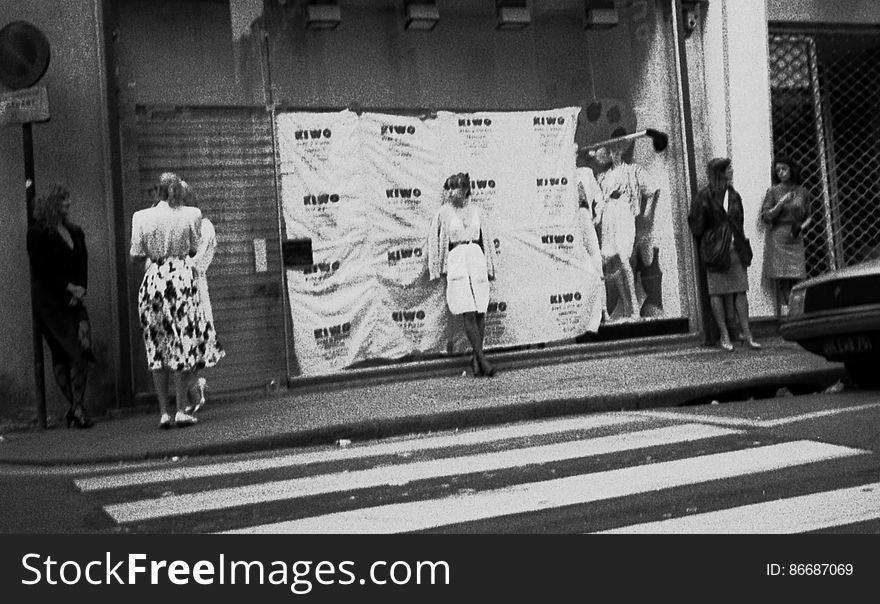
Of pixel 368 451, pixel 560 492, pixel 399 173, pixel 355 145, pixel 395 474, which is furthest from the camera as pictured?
pixel 399 173

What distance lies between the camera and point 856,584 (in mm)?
4590

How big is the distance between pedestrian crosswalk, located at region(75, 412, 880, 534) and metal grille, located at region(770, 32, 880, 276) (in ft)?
22.9

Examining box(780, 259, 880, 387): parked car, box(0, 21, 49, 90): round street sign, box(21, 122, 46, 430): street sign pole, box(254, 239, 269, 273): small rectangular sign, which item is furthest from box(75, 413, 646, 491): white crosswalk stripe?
box(0, 21, 49, 90): round street sign

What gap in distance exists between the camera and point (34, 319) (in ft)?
34.6

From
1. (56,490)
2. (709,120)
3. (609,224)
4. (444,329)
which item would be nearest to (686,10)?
(709,120)

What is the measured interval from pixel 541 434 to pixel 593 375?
9.89ft

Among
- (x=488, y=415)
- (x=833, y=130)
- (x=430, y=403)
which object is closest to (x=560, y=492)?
(x=488, y=415)

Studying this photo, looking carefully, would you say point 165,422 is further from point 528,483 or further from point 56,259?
point 528,483

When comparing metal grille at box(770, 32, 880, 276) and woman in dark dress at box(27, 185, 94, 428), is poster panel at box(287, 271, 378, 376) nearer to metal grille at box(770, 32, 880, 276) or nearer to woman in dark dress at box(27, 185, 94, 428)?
woman in dark dress at box(27, 185, 94, 428)

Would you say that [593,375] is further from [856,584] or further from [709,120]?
[856,584]

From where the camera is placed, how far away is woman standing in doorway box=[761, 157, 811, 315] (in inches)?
532

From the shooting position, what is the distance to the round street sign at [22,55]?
1031 centimetres

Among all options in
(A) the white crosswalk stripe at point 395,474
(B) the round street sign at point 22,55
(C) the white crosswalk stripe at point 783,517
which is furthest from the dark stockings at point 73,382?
(C) the white crosswalk stripe at point 783,517

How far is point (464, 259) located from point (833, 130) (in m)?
5.59
